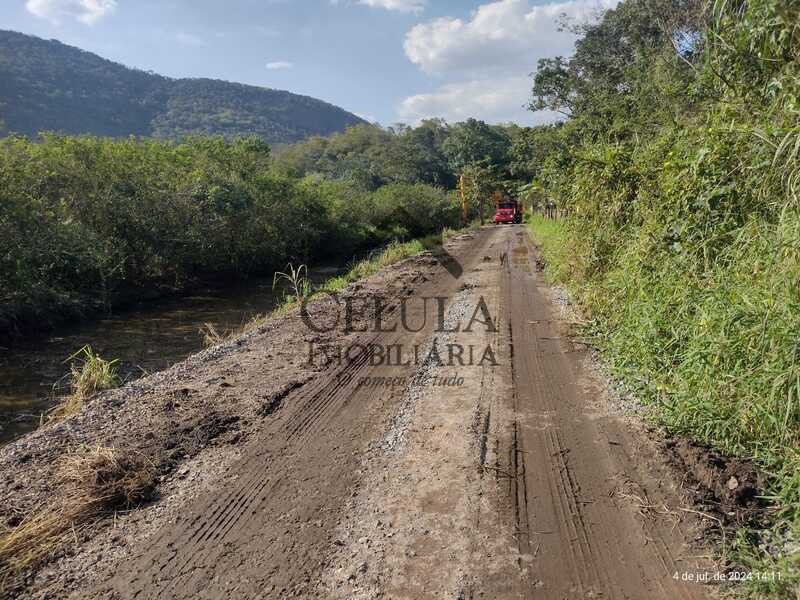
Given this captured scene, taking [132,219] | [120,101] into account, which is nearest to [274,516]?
[132,219]

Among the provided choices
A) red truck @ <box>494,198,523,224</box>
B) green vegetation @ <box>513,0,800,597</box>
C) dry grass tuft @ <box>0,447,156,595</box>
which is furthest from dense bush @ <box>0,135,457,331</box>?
red truck @ <box>494,198,523,224</box>

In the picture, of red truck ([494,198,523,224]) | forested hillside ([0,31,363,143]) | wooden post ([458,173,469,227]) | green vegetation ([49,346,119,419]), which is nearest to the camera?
green vegetation ([49,346,119,419])

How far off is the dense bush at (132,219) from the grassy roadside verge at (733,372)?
35.0 feet

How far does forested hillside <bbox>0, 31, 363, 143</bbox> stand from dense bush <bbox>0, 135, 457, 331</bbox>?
123 feet

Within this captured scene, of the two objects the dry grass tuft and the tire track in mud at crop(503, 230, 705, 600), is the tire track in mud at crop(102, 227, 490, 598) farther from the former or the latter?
the tire track in mud at crop(503, 230, 705, 600)

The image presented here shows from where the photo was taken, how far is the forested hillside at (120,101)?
2569 inches

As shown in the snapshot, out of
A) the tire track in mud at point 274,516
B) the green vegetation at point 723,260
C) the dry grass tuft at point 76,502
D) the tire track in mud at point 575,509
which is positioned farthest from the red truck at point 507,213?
the dry grass tuft at point 76,502

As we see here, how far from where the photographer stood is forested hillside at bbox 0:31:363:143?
65.2 meters

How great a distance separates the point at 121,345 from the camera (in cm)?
925

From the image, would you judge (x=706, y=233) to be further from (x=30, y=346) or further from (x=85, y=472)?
(x=30, y=346)

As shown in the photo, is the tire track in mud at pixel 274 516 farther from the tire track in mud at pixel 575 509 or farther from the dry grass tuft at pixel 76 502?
the tire track in mud at pixel 575 509

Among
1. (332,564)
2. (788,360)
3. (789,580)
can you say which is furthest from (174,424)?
(788,360)

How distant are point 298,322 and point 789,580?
7394 millimetres

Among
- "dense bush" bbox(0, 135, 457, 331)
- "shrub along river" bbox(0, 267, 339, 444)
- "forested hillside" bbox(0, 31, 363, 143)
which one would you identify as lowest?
"shrub along river" bbox(0, 267, 339, 444)
